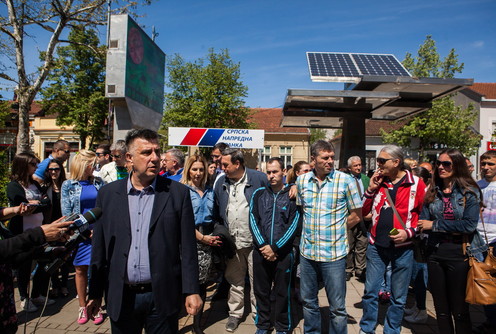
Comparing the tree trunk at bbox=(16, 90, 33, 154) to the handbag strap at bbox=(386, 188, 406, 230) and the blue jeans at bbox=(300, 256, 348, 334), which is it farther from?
the handbag strap at bbox=(386, 188, 406, 230)

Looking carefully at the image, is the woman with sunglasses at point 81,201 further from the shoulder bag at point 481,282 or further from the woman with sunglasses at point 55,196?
the shoulder bag at point 481,282

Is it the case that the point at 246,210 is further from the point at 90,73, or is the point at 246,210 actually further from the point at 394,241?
the point at 90,73

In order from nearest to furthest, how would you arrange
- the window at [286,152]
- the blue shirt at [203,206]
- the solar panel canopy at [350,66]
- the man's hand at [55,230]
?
1. the man's hand at [55,230]
2. the blue shirt at [203,206]
3. the solar panel canopy at [350,66]
4. the window at [286,152]

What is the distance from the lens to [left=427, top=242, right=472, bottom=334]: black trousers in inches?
124

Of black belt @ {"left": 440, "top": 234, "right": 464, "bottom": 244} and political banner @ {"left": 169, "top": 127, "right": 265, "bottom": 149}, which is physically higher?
political banner @ {"left": 169, "top": 127, "right": 265, "bottom": 149}

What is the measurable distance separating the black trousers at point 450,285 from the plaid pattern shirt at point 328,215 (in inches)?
35.4

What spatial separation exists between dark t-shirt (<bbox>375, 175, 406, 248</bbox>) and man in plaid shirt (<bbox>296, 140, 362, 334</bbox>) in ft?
1.08

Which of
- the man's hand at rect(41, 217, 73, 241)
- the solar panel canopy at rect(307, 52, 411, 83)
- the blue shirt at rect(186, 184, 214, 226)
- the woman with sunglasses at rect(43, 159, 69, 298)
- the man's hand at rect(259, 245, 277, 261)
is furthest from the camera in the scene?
the solar panel canopy at rect(307, 52, 411, 83)

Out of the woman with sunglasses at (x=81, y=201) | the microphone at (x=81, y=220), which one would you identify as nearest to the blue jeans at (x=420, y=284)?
the microphone at (x=81, y=220)

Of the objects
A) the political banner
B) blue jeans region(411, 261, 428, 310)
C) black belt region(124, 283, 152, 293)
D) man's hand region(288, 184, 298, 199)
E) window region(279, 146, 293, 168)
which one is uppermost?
window region(279, 146, 293, 168)

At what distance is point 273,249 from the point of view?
3.61 metres

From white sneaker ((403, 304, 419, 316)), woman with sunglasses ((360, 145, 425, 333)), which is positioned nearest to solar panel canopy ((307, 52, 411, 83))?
woman with sunglasses ((360, 145, 425, 333))

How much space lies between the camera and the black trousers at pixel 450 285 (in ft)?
10.4

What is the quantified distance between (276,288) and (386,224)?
1411 millimetres
